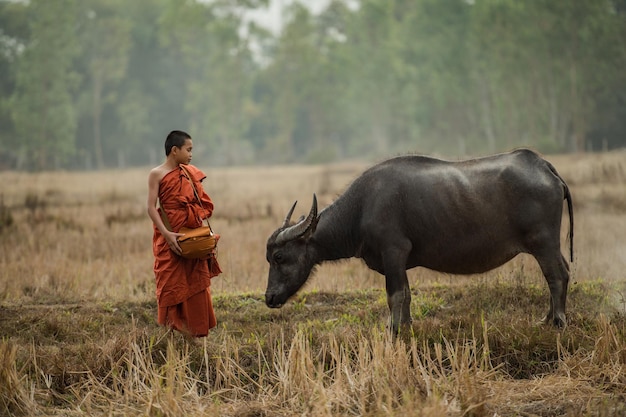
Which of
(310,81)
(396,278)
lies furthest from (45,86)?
(396,278)

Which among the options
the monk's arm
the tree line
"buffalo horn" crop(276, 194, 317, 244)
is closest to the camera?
the monk's arm

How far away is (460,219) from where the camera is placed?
5.60 metres

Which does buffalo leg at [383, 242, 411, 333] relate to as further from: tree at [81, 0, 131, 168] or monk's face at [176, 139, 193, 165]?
tree at [81, 0, 131, 168]

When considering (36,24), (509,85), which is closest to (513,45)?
(509,85)

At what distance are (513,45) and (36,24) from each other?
2618 cm

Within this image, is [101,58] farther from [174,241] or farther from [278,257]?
[174,241]

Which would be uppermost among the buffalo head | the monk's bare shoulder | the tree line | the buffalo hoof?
the tree line

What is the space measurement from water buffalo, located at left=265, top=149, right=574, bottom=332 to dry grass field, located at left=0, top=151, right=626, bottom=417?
1.39 feet

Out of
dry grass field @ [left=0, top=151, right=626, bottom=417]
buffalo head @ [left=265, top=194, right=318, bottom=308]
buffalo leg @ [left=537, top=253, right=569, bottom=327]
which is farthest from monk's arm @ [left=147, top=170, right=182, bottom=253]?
buffalo leg @ [left=537, top=253, right=569, bottom=327]

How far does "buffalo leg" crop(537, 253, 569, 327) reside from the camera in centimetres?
560

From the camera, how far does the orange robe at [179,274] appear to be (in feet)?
17.2

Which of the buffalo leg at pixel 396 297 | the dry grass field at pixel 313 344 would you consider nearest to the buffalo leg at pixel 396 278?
the buffalo leg at pixel 396 297

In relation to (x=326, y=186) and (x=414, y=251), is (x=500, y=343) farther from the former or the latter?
(x=326, y=186)

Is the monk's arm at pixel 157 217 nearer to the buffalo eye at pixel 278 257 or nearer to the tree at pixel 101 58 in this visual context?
the buffalo eye at pixel 278 257
